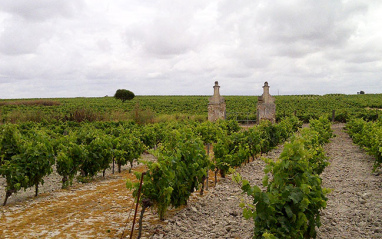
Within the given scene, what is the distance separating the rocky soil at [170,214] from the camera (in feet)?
17.3

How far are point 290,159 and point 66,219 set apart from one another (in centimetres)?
451

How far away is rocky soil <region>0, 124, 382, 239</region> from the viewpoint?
5.27 m

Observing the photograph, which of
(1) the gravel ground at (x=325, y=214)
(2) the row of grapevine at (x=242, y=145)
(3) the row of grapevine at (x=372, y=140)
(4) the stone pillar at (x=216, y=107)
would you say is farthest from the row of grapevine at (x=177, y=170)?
(4) the stone pillar at (x=216, y=107)

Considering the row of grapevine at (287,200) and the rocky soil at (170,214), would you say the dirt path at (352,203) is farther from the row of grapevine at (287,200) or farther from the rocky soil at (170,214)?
the row of grapevine at (287,200)

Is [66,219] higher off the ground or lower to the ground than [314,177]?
lower

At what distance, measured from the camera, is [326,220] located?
17.7ft

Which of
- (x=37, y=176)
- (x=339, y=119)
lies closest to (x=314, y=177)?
(x=37, y=176)

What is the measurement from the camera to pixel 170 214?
6383 millimetres

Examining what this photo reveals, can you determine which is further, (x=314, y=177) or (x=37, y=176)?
(x=37, y=176)

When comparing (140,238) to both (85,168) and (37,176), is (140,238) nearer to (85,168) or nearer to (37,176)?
(37,176)

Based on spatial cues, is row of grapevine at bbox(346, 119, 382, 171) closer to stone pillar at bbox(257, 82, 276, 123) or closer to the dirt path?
the dirt path

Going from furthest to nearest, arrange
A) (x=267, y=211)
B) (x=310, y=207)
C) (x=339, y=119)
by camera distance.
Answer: (x=339, y=119) → (x=310, y=207) → (x=267, y=211)

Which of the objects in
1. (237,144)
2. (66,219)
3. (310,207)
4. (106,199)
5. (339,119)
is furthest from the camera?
(339,119)

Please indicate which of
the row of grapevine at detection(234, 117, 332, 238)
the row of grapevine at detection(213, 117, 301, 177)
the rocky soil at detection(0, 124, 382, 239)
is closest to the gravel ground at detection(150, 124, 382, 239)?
the rocky soil at detection(0, 124, 382, 239)
